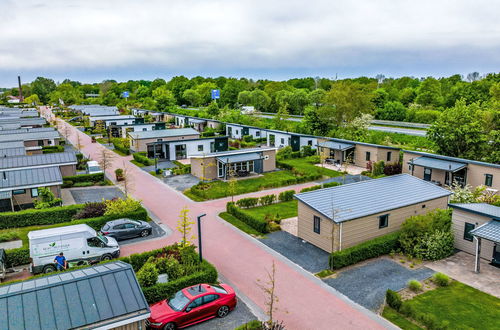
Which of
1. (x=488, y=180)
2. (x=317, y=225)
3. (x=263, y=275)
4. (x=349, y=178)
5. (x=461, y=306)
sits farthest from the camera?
(x=349, y=178)

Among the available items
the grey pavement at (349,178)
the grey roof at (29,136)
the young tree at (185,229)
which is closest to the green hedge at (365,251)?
the young tree at (185,229)

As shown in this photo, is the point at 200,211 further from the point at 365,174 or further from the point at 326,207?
→ the point at 365,174

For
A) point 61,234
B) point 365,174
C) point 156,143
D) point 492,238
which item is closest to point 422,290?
point 492,238

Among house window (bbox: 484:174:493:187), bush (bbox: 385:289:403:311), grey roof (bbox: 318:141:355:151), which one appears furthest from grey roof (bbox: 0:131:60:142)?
house window (bbox: 484:174:493:187)

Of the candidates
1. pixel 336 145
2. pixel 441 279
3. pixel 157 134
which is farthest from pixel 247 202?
pixel 157 134

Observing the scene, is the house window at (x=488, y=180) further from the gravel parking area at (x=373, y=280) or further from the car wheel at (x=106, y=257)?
the car wheel at (x=106, y=257)

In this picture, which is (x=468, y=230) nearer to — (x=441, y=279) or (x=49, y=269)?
(x=441, y=279)
